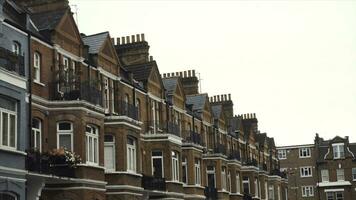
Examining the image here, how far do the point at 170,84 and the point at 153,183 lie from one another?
12.0 meters

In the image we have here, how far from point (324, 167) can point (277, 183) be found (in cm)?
2208

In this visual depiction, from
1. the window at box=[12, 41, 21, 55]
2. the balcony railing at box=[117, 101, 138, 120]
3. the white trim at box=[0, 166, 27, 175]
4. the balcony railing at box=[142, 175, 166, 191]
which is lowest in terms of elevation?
the balcony railing at box=[142, 175, 166, 191]

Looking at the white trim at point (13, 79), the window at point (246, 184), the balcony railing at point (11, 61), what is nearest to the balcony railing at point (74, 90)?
the balcony railing at point (11, 61)

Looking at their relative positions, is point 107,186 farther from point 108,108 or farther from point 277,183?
point 277,183

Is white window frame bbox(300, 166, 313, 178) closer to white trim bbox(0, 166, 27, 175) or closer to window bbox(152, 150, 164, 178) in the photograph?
window bbox(152, 150, 164, 178)

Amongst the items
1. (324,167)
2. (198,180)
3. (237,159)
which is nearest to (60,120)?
(198,180)

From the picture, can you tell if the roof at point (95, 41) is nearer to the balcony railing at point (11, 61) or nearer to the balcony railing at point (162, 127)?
the balcony railing at point (162, 127)

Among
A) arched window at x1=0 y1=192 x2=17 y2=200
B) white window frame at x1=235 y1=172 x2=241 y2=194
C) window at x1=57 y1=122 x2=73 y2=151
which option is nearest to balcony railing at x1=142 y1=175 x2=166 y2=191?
window at x1=57 y1=122 x2=73 y2=151

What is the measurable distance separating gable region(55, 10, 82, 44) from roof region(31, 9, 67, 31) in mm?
207

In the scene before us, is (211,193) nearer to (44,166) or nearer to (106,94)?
(106,94)

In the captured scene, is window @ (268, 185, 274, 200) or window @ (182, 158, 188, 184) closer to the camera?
window @ (182, 158, 188, 184)

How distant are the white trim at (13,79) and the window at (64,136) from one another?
4887mm

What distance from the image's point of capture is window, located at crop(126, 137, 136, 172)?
35.2 metres

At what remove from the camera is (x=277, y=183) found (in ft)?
245
